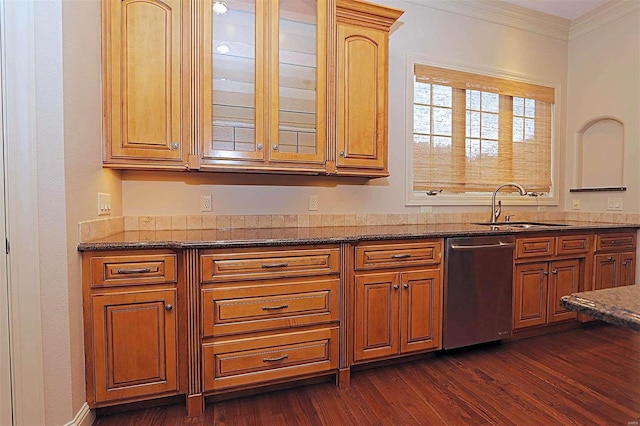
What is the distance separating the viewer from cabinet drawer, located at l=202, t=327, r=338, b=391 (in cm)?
176

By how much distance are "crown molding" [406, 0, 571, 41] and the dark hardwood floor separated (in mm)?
2884

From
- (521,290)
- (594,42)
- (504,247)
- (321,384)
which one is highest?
(594,42)

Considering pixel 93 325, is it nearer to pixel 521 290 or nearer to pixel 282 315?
pixel 282 315

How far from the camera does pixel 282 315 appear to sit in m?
1.87

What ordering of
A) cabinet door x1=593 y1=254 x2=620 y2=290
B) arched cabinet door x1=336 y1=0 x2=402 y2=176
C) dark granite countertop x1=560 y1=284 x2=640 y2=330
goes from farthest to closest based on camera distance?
cabinet door x1=593 y1=254 x2=620 y2=290, arched cabinet door x1=336 y1=0 x2=402 y2=176, dark granite countertop x1=560 y1=284 x2=640 y2=330

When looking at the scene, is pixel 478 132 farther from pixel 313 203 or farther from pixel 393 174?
pixel 313 203

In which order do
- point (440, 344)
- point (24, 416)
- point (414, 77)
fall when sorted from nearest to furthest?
point (24, 416) → point (440, 344) → point (414, 77)

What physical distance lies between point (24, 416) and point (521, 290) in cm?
301

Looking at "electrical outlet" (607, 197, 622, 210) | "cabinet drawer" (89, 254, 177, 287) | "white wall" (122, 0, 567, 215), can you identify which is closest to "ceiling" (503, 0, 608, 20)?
"white wall" (122, 0, 567, 215)

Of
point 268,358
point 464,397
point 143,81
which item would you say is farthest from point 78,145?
point 464,397

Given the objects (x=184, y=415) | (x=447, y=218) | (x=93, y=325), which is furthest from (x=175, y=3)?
(x=447, y=218)

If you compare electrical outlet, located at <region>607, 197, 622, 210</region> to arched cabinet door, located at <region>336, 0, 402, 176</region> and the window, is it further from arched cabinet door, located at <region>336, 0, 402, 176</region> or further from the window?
arched cabinet door, located at <region>336, 0, 402, 176</region>

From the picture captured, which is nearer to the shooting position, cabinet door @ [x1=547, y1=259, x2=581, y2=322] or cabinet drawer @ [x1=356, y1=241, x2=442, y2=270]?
cabinet drawer @ [x1=356, y1=241, x2=442, y2=270]

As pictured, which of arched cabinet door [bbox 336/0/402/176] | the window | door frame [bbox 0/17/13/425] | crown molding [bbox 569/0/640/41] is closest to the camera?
door frame [bbox 0/17/13/425]
